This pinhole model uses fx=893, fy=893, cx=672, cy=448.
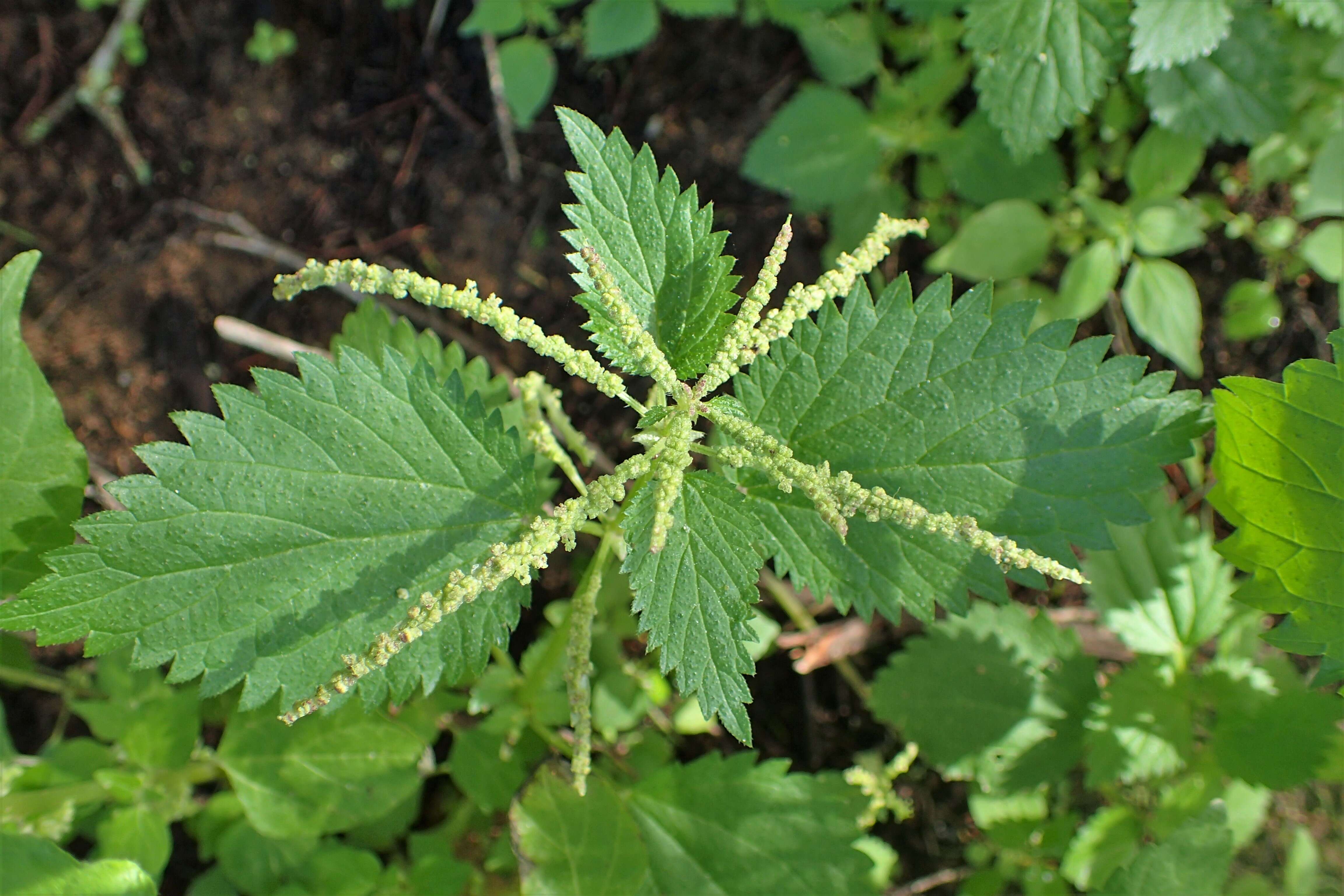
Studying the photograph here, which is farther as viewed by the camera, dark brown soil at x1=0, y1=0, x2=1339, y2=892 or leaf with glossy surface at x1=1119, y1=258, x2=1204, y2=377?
dark brown soil at x1=0, y1=0, x2=1339, y2=892

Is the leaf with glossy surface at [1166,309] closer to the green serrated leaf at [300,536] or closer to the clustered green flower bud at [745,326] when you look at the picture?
the clustered green flower bud at [745,326]

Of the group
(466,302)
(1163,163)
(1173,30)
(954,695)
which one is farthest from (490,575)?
(1163,163)

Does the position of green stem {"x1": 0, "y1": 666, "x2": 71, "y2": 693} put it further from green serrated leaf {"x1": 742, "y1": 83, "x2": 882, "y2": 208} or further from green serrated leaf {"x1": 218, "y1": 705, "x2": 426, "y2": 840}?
green serrated leaf {"x1": 742, "y1": 83, "x2": 882, "y2": 208}

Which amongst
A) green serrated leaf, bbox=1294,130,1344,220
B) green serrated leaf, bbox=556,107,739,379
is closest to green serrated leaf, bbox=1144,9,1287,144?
green serrated leaf, bbox=1294,130,1344,220

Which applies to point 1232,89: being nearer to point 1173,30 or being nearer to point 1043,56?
point 1173,30

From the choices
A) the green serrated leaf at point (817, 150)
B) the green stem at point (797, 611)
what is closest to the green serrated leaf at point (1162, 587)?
the green stem at point (797, 611)

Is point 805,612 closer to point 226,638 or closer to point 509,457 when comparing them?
point 509,457

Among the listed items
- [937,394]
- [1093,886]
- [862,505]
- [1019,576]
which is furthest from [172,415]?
[1093,886]
